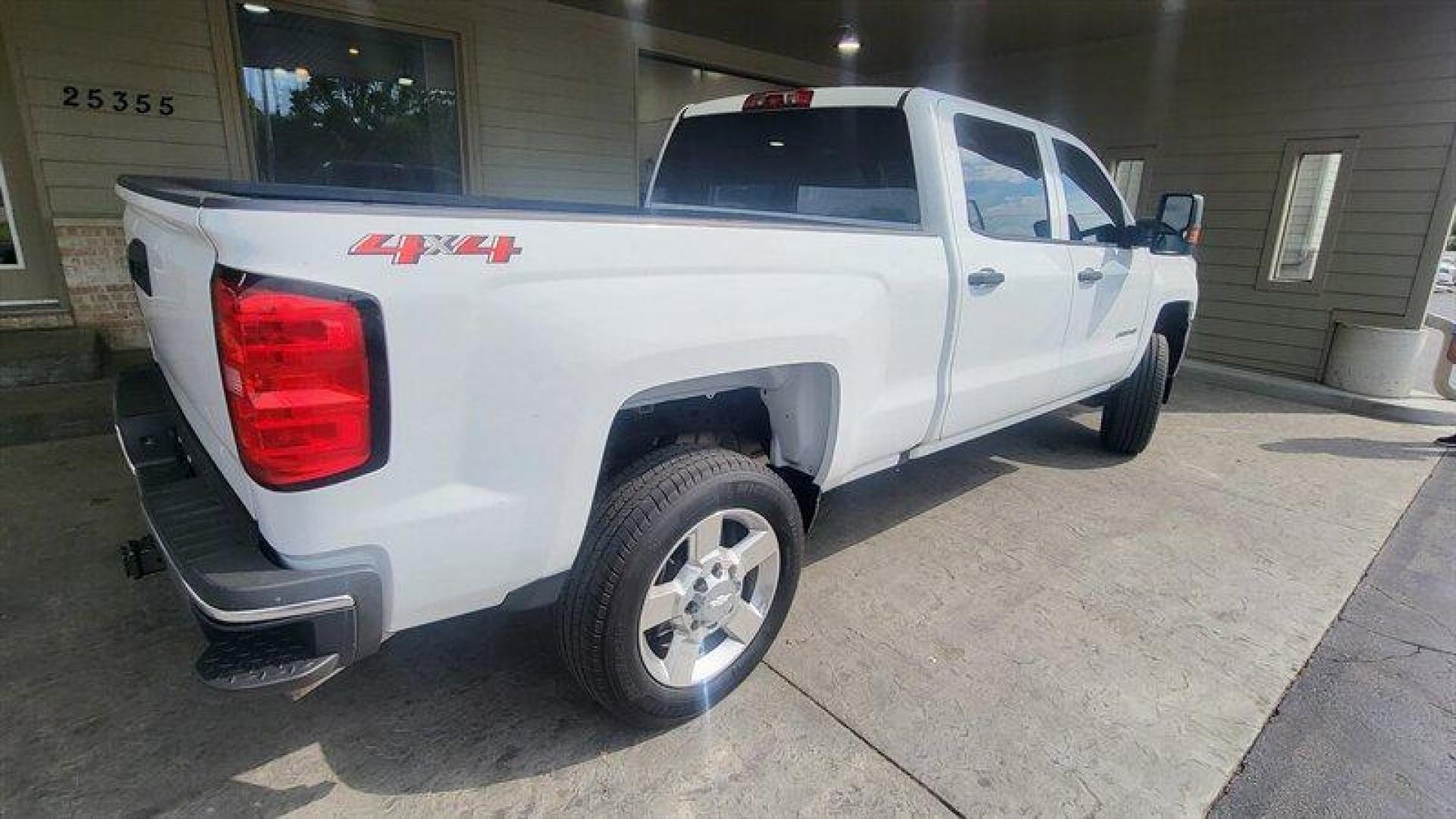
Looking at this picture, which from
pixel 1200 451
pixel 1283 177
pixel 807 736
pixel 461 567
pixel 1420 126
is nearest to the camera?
pixel 461 567

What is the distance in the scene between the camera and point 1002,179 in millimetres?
3219

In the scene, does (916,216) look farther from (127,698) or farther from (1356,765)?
(127,698)

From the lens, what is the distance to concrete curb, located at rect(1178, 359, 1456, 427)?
631 cm

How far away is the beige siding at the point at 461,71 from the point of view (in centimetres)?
510

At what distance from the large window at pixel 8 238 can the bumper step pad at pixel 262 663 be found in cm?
582

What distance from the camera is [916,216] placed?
2920 mm

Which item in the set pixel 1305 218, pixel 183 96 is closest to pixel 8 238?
pixel 183 96

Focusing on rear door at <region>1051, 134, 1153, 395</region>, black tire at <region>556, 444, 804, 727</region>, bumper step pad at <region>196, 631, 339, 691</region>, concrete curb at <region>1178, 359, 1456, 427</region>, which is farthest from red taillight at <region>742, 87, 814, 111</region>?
concrete curb at <region>1178, 359, 1456, 427</region>

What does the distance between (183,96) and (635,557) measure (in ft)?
19.6

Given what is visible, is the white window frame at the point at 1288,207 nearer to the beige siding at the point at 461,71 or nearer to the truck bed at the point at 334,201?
the beige siding at the point at 461,71

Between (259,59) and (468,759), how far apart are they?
6145mm

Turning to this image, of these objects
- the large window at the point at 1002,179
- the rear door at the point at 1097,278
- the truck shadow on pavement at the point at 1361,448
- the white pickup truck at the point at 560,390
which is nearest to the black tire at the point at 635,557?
the white pickup truck at the point at 560,390

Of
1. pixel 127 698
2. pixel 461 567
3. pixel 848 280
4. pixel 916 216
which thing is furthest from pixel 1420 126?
pixel 127 698

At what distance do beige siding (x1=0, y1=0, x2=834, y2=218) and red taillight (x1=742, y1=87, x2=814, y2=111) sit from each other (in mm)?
4361
